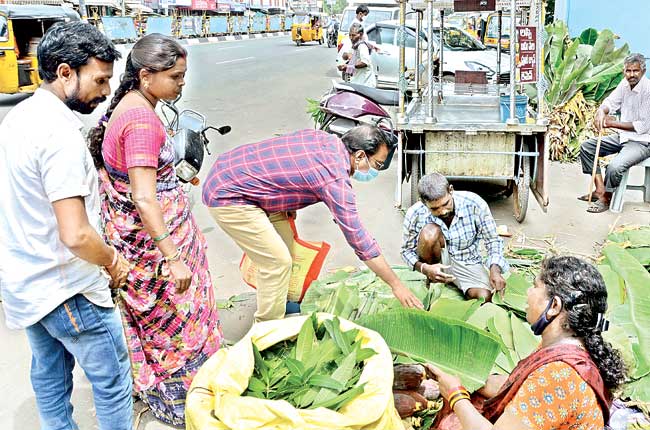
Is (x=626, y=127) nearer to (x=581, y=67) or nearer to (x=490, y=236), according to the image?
(x=581, y=67)

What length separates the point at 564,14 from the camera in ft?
41.4

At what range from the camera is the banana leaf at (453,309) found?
3059mm

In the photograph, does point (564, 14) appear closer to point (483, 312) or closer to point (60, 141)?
point (483, 312)

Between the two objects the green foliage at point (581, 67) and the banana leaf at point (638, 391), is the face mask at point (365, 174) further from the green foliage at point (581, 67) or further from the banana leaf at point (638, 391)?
the green foliage at point (581, 67)

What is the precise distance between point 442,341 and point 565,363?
0.83m

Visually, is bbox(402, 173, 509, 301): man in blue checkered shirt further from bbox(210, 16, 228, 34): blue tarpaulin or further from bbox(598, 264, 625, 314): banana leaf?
bbox(210, 16, 228, 34): blue tarpaulin

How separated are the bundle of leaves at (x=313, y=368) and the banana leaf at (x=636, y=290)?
4.65 ft

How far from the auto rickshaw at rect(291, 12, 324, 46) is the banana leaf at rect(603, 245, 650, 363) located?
27.6 m

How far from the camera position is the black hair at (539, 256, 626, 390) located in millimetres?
1863

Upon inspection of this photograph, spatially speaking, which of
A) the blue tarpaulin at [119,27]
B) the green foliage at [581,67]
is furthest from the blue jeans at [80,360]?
the blue tarpaulin at [119,27]

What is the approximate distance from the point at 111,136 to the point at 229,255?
2.58 meters

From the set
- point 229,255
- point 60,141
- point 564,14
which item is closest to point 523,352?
point 60,141

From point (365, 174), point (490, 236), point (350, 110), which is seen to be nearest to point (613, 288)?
point (490, 236)

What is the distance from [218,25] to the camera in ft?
108
